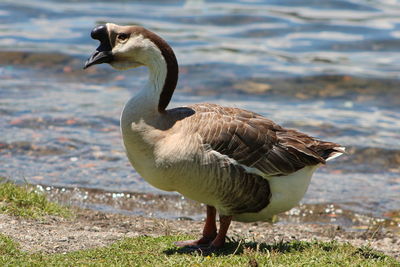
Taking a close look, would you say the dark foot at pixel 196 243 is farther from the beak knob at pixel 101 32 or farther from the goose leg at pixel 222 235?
the beak knob at pixel 101 32

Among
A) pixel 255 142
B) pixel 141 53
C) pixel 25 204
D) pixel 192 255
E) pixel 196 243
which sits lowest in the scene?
pixel 25 204

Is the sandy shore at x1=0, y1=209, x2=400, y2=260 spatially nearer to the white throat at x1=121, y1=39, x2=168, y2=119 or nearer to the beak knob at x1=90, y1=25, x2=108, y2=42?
the white throat at x1=121, y1=39, x2=168, y2=119

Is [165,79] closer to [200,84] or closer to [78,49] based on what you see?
[200,84]

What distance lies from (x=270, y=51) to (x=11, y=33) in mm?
7033

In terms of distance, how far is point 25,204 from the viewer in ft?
26.6

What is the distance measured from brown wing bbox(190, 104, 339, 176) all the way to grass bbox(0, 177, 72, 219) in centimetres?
232

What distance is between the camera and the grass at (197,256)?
5957mm

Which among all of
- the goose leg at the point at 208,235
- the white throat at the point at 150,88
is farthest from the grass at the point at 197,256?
the white throat at the point at 150,88

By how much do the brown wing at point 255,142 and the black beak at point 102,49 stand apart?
0.99 m

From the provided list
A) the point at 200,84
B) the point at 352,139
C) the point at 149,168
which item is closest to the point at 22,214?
the point at 149,168

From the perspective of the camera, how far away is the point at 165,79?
668 centimetres

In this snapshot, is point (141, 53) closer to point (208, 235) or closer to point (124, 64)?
point (124, 64)

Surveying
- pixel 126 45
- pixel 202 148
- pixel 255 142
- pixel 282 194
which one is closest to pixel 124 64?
pixel 126 45

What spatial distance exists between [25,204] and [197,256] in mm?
2771
